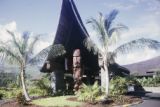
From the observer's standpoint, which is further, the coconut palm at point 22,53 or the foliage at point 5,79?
the foliage at point 5,79

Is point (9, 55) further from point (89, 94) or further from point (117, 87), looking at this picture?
point (117, 87)

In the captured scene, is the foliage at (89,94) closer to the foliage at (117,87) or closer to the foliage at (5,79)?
the foliage at (117,87)

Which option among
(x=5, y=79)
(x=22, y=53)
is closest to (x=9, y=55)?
(x=22, y=53)

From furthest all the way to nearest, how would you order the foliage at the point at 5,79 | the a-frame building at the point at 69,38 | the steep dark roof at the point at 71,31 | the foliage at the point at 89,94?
the foliage at the point at 5,79
the a-frame building at the point at 69,38
the steep dark roof at the point at 71,31
the foliage at the point at 89,94

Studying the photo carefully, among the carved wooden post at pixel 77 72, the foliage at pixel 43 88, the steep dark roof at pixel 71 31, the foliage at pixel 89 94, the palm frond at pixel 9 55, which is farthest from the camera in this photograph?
the foliage at pixel 43 88

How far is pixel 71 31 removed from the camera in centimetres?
2742

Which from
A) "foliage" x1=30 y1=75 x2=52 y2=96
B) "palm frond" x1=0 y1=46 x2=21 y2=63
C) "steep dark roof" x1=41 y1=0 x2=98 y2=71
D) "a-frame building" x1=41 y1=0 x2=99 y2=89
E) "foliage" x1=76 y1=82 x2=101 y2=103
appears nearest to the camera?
"foliage" x1=76 y1=82 x2=101 y2=103

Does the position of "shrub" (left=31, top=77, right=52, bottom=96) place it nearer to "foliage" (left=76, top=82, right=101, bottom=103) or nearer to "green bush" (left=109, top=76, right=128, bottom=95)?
"green bush" (left=109, top=76, right=128, bottom=95)

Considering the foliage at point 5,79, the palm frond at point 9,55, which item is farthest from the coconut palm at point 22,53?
the foliage at point 5,79

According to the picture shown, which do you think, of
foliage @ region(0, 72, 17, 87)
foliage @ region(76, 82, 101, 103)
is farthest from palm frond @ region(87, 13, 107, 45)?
foliage @ region(0, 72, 17, 87)

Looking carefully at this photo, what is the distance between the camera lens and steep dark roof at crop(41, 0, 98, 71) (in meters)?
25.0

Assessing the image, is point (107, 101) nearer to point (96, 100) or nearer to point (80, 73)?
point (96, 100)

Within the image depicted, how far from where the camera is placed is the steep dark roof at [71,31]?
25.0 m

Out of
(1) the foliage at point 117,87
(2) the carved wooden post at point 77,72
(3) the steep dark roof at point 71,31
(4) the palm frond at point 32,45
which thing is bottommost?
(1) the foliage at point 117,87
